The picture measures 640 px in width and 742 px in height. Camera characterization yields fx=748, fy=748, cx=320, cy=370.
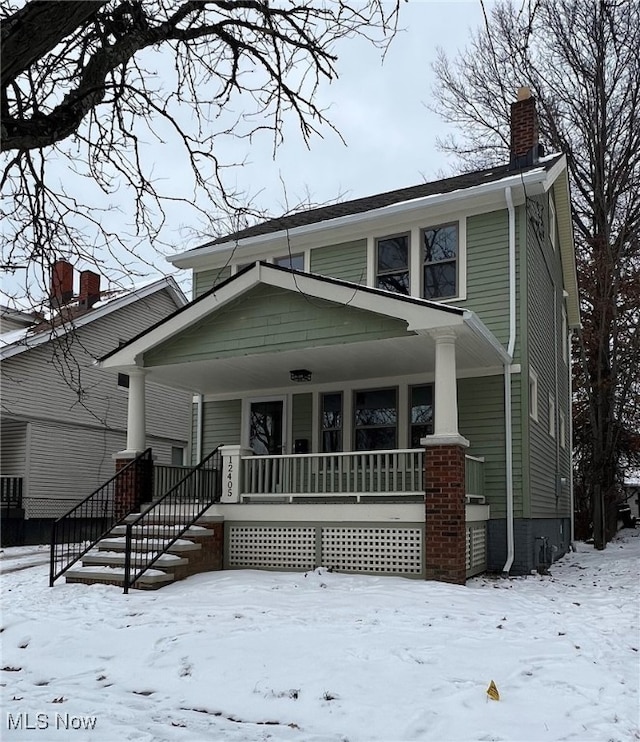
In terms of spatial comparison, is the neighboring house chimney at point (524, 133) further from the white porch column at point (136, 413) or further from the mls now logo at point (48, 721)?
the mls now logo at point (48, 721)

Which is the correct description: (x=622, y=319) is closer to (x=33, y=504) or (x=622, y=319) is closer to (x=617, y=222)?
(x=617, y=222)

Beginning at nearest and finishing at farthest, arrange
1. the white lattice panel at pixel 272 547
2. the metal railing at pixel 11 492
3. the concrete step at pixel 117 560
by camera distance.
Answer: the concrete step at pixel 117 560
the white lattice panel at pixel 272 547
the metal railing at pixel 11 492

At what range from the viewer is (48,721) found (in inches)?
200

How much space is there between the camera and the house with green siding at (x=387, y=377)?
1045cm

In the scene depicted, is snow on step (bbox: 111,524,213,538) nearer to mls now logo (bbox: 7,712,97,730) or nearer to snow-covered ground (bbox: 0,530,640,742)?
snow-covered ground (bbox: 0,530,640,742)

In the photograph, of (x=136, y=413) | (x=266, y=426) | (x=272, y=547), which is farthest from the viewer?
(x=266, y=426)

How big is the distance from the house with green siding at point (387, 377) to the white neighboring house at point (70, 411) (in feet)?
18.3

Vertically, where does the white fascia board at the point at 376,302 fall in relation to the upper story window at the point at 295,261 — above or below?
below

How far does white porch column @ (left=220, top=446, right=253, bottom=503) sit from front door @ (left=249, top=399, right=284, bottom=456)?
9.09 ft

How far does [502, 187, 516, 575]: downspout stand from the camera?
12.1 meters

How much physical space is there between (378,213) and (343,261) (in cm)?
129

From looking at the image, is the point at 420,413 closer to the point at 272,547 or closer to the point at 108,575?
the point at 272,547

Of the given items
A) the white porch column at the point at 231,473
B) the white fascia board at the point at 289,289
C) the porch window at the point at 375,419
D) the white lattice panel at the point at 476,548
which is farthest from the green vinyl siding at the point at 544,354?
the white porch column at the point at 231,473

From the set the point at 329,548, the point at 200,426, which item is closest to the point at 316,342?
the point at 329,548
